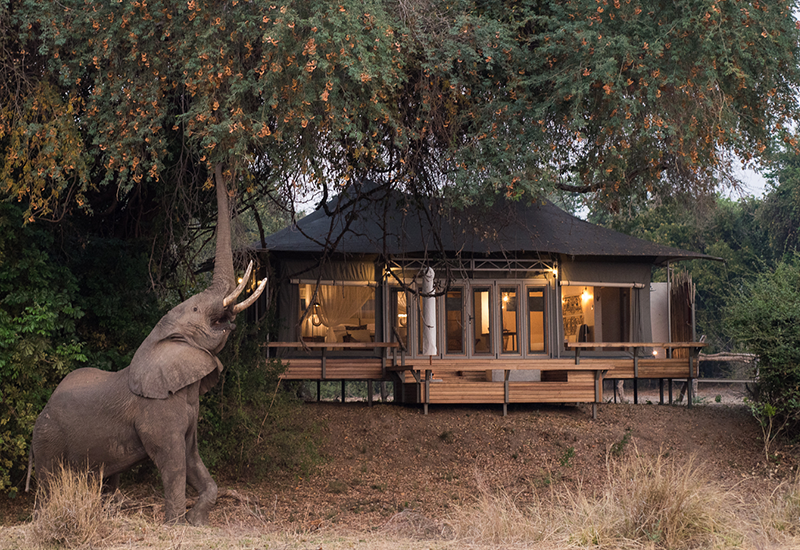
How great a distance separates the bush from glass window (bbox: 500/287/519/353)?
183 inches

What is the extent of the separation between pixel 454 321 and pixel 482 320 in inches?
25.2

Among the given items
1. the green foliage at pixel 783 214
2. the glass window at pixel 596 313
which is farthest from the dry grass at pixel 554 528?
the green foliage at pixel 783 214

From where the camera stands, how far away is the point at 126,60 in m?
9.57

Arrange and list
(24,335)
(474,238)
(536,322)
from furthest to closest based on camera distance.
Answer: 1. (536,322)
2. (474,238)
3. (24,335)

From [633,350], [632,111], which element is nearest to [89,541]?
[632,111]

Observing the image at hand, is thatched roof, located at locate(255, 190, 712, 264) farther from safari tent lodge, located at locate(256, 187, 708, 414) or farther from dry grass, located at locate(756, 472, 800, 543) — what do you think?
dry grass, located at locate(756, 472, 800, 543)

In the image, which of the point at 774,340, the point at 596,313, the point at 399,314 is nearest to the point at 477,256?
the point at 399,314

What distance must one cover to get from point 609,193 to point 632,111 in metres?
1.77

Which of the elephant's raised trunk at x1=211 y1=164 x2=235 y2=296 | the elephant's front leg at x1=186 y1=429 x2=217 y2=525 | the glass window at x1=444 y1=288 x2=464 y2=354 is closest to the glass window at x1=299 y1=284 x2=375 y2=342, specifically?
the glass window at x1=444 y1=288 x2=464 y2=354

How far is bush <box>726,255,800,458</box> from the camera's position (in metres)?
14.5

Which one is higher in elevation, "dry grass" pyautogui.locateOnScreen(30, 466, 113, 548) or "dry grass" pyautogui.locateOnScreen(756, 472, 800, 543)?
"dry grass" pyautogui.locateOnScreen(30, 466, 113, 548)

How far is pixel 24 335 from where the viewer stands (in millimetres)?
10039

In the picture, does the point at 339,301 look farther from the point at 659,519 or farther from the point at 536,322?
the point at 659,519

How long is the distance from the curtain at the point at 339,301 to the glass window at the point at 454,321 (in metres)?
→ 1.76
